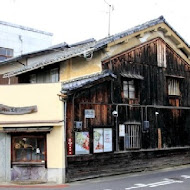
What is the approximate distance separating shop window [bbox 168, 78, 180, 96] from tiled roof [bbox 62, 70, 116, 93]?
18.8ft

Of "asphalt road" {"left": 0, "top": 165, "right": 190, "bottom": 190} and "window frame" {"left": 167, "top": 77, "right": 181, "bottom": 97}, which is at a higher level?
"window frame" {"left": 167, "top": 77, "right": 181, "bottom": 97}

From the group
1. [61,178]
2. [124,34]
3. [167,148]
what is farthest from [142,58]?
[61,178]

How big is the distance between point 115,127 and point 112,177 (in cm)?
271

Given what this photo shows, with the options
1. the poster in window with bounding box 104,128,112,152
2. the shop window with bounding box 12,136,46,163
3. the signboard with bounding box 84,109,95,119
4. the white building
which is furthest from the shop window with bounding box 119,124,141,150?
the white building

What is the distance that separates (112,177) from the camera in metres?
17.3

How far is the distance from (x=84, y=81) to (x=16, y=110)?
376cm

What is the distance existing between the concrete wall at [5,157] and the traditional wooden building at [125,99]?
291cm

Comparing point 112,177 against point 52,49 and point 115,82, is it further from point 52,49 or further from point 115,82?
point 52,49

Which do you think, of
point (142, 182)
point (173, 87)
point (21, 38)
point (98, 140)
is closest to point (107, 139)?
point (98, 140)

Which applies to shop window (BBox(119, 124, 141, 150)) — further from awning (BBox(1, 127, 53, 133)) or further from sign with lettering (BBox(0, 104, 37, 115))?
sign with lettering (BBox(0, 104, 37, 115))

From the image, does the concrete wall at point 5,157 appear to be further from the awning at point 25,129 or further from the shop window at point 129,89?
the shop window at point 129,89

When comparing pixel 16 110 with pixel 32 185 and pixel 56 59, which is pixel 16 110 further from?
pixel 56 59

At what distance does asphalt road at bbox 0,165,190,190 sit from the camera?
562 inches

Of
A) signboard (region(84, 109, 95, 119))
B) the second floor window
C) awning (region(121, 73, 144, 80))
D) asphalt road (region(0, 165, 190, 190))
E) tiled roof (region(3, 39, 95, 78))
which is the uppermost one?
tiled roof (region(3, 39, 95, 78))
